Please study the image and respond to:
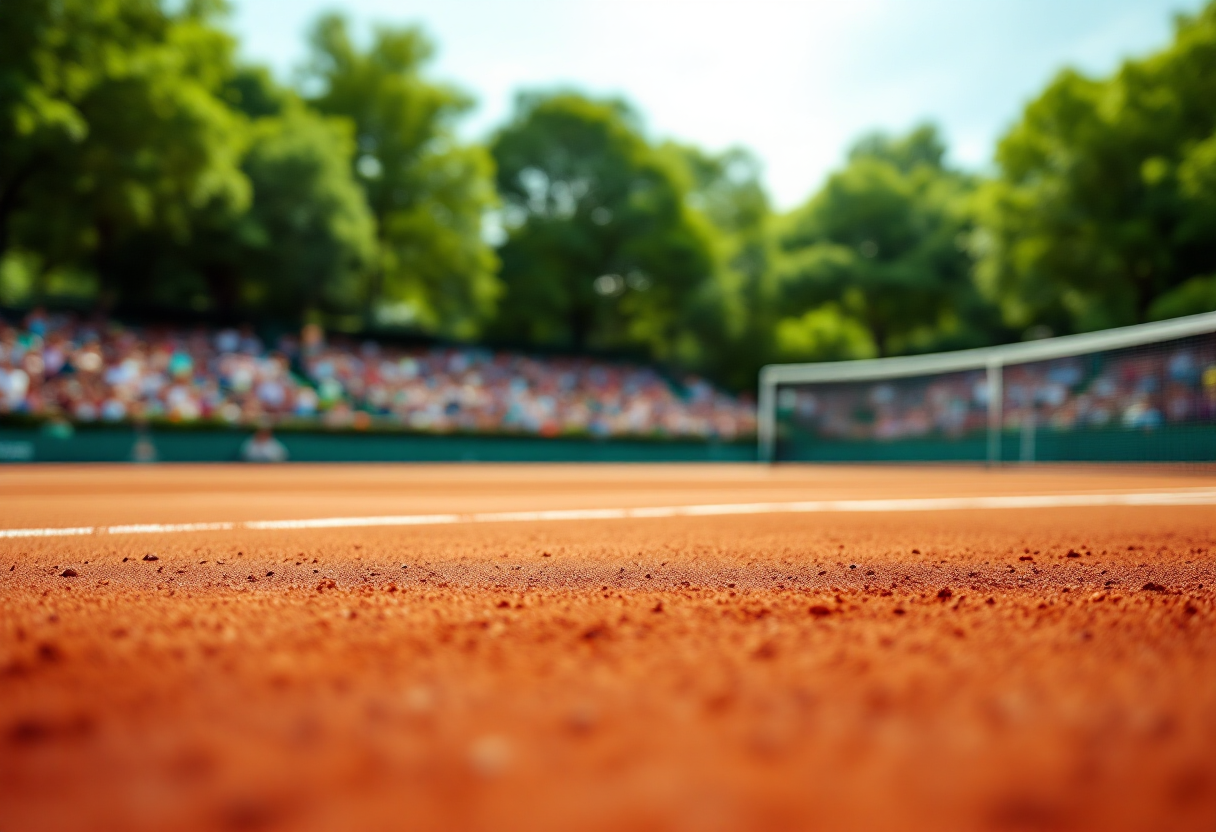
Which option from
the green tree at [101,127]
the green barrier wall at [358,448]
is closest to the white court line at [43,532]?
the green barrier wall at [358,448]

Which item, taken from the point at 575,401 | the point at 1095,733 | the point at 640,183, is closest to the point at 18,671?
the point at 1095,733

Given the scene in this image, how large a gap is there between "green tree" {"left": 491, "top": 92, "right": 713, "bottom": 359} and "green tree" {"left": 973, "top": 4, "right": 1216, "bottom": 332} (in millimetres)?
11688

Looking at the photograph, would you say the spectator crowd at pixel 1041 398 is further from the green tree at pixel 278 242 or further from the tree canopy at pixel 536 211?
the green tree at pixel 278 242

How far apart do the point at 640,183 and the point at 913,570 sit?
100ft

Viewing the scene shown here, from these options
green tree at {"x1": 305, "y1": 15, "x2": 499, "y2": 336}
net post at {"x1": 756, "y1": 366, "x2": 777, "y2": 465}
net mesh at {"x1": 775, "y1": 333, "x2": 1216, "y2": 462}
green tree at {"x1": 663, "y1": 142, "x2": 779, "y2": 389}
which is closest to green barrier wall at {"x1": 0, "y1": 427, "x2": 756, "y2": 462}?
net post at {"x1": 756, "y1": 366, "x2": 777, "y2": 465}

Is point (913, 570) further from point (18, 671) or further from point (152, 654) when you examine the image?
point (18, 671)

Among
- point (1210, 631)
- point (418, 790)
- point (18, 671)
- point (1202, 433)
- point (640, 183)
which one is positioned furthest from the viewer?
point (640, 183)

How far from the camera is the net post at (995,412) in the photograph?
17.0 metres

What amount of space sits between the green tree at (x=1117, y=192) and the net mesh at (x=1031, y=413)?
6804 mm

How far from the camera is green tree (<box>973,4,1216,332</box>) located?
21594 millimetres

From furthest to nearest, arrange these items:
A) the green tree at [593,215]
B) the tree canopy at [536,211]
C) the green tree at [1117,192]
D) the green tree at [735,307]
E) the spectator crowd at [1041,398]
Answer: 1. the green tree at [735,307]
2. the green tree at [593,215]
3. the green tree at [1117,192]
4. the tree canopy at [536,211]
5. the spectator crowd at [1041,398]

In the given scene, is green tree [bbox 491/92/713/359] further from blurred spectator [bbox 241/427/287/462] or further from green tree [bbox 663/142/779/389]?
blurred spectator [bbox 241/427/287/462]

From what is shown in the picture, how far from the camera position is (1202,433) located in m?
13.7

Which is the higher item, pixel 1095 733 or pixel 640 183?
pixel 640 183
